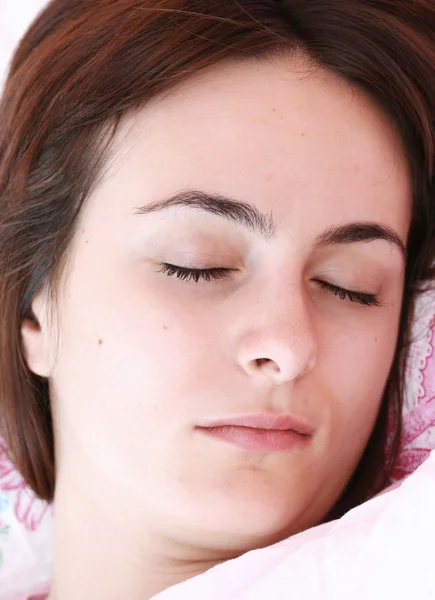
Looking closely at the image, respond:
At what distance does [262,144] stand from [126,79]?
7.6 inches

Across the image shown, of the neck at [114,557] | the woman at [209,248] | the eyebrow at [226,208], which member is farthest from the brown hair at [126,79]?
the neck at [114,557]

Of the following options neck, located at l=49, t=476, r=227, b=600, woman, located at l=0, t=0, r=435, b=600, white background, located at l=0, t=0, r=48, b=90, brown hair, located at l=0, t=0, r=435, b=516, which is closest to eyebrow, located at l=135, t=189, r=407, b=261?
woman, located at l=0, t=0, r=435, b=600

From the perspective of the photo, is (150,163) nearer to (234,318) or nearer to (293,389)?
(234,318)

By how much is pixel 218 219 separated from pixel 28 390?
491 millimetres

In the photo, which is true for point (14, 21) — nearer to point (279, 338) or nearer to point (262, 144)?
point (262, 144)

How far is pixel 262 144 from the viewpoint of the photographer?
2.98 ft

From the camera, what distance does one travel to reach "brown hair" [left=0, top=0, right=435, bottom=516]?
0.96m

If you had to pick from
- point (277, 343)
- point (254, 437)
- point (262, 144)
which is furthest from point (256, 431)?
point (262, 144)

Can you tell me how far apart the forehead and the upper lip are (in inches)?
9.1

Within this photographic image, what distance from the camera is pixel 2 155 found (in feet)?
3.64

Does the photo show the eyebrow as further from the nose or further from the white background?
the white background

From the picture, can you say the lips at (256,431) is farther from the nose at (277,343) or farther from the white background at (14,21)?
the white background at (14,21)

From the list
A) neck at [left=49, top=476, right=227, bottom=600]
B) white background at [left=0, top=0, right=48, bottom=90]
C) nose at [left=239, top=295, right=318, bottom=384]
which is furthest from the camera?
white background at [left=0, top=0, right=48, bottom=90]

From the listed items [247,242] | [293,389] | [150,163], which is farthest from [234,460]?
[150,163]
